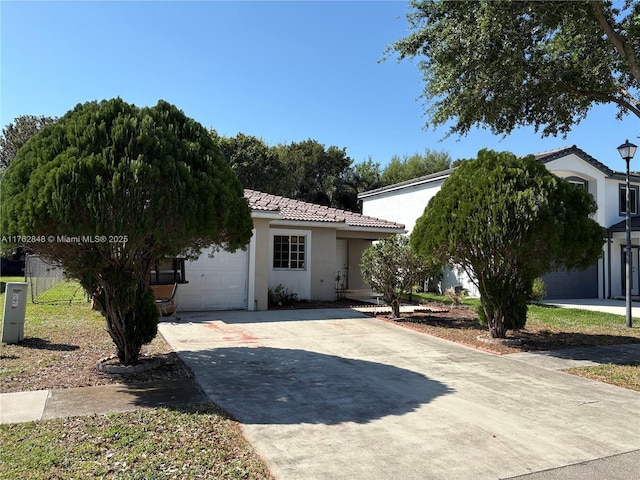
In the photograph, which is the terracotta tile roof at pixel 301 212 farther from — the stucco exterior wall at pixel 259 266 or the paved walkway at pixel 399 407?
the paved walkway at pixel 399 407

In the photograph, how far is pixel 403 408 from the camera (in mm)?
5312

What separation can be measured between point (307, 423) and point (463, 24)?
7.83 meters

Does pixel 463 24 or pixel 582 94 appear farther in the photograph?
pixel 582 94

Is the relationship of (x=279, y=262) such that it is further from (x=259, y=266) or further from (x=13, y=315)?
(x=13, y=315)

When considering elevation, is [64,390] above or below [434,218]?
below

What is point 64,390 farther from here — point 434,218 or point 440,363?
point 434,218

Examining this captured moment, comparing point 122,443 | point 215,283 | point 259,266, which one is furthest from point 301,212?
point 122,443

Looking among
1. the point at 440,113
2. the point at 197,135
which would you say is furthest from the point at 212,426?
the point at 440,113

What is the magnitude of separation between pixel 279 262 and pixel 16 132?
78.8 feet

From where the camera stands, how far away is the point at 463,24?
28.6 ft

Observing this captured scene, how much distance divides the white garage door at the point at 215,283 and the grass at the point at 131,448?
8.10 metres

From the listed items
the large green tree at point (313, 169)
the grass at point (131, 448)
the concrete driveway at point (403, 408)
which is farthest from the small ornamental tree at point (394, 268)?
the large green tree at point (313, 169)

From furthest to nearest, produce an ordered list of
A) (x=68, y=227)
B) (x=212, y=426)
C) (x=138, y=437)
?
(x=68, y=227), (x=212, y=426), (x=138, y=437)

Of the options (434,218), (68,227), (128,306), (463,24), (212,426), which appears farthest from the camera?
(434,218)
